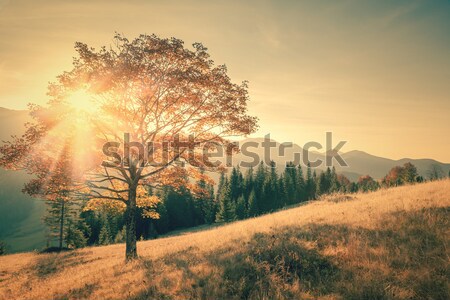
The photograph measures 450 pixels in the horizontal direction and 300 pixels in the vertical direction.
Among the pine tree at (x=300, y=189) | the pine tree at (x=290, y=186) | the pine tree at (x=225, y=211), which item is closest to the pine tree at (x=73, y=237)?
the pine tree at (x=225, y=211)

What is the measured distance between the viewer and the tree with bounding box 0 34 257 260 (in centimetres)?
1095

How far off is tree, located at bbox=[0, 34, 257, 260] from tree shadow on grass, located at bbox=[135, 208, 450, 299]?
5725 mm

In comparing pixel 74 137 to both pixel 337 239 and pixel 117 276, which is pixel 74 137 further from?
pixel 337 239

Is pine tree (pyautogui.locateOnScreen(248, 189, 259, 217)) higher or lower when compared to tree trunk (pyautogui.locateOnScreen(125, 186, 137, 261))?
lower

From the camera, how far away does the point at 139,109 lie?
1231cm

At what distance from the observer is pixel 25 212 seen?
18612 cm

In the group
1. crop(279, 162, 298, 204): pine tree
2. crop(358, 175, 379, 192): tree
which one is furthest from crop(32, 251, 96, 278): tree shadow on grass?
crop(279, 162, 298, 204): pine tree

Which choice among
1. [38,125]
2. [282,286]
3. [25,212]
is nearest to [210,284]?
[282,286]

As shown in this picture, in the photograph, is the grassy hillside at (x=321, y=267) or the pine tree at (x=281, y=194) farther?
the pine tree at (x=281, y=194)

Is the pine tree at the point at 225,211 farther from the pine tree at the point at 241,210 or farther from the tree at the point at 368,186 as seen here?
the tree at the point at 368,186

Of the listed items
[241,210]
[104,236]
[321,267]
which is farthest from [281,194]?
[321,267]

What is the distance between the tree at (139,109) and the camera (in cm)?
1095

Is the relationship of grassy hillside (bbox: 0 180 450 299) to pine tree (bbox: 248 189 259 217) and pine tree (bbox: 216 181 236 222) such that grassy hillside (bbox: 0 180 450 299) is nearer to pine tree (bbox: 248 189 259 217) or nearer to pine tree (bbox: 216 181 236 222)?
pine tree (bbox: 216 181 236 222)

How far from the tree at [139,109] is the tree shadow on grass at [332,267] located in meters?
5.72
